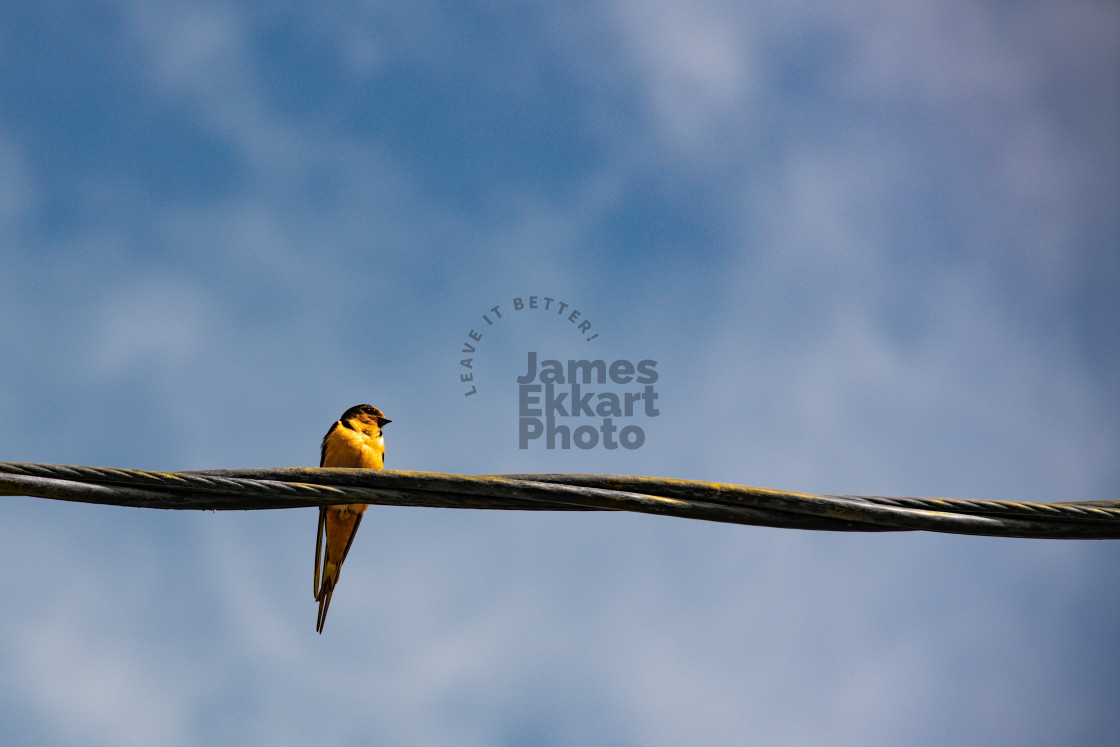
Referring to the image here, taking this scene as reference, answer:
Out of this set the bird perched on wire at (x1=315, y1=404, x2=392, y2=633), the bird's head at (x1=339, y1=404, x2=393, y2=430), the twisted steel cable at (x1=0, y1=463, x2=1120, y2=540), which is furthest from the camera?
the bird's head at (x1=339, y1=404, x2=393, y2=430)

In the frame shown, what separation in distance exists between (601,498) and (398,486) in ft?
2.00

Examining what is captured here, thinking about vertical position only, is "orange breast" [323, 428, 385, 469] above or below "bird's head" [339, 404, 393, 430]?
below

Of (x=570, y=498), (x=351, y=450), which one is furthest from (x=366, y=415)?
(x=570, y=498)

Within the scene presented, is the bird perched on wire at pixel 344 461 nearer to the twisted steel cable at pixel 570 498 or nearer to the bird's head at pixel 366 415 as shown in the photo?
the bird's head at pixel 366 415

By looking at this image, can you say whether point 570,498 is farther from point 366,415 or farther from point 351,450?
point 366,415

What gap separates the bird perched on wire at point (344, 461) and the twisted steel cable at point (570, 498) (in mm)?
3290

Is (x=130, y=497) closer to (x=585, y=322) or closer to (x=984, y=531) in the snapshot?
(x=984, y=531)

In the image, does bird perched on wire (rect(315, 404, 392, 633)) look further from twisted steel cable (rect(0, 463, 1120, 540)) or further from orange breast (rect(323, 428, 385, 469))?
twisted steel cable (rect(0, 463, 1120, 540))

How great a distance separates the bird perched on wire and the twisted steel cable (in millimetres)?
3290

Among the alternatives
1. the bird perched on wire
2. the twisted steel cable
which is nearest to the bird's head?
the bird perched on wire

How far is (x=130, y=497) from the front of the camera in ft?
8.65

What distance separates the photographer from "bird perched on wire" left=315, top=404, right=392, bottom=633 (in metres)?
6.47

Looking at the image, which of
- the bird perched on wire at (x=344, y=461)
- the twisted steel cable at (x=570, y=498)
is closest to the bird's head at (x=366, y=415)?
the bird perched on wire at (x=344, y=461)

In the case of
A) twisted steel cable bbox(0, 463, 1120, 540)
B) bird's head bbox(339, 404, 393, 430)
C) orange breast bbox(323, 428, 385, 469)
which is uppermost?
bird's head bbox(339, 404, 393, 430)
